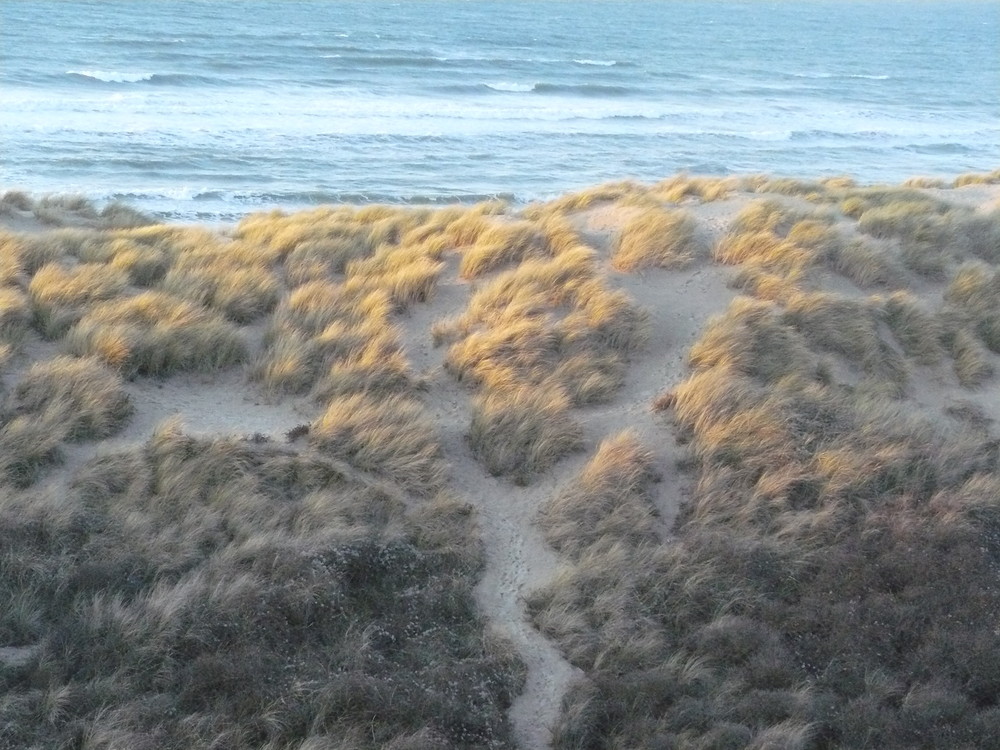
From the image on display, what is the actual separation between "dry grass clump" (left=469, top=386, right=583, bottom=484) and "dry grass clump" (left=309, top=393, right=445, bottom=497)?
0.39 m

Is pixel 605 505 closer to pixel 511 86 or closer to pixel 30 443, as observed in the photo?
pixel 30 443

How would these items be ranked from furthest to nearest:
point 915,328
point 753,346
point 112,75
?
point 112,75
point 915,328
point 753,346

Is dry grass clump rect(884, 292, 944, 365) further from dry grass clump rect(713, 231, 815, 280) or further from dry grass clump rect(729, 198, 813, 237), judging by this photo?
dry grass clump rect(729, 198, 813, 237)

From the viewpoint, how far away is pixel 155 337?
26.6 feet

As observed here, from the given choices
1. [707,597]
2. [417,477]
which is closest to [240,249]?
[417,477]

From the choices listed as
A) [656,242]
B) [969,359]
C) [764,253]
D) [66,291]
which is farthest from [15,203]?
[969,359]

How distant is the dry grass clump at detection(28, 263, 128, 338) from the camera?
8.28m

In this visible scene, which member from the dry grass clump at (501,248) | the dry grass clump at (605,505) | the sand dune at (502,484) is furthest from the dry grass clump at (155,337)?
the dry grass clump at (605,505)

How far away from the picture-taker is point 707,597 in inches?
250

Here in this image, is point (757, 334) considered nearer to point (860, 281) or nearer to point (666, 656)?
point (860, 281)

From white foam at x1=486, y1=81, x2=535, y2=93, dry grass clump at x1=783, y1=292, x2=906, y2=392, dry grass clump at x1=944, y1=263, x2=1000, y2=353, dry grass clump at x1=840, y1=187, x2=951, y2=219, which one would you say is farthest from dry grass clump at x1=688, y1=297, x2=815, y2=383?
white foam at x1=486, y1=81, x2=535, y2=93

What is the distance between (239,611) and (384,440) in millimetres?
1956

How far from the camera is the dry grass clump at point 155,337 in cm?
788

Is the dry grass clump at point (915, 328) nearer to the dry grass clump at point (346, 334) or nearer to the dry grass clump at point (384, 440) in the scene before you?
the dry grass clump at point (346, 334)
